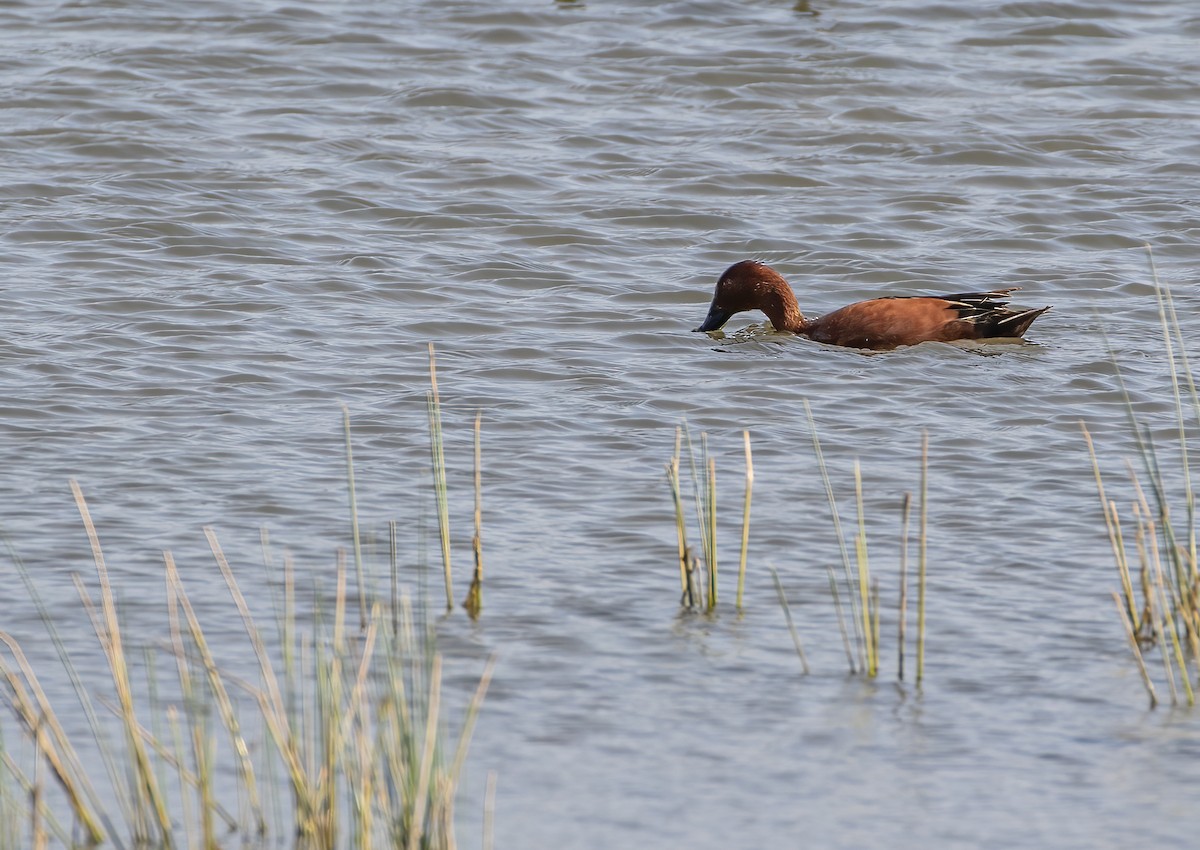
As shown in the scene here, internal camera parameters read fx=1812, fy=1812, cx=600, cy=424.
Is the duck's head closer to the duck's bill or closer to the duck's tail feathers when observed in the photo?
the duck's bill

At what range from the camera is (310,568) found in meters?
6.69

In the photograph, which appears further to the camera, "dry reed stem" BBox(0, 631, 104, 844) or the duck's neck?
the duck's neck

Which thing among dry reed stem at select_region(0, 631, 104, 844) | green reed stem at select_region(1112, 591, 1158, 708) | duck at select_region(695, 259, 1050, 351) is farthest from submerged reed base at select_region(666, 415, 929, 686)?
duck at select_region(695, 259, 1050, 351)

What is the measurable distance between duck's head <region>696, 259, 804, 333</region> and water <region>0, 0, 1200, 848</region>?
9.3 inches

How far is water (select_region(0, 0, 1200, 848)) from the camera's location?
5.40 m

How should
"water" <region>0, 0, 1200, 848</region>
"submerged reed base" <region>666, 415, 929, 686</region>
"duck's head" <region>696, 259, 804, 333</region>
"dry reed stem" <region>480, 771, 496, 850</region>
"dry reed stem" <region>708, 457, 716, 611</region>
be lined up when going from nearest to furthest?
"dry reed stem" <region>480, 771, 496, 850</region> < "water" <region>0, 0, 1200, 848</region> < "submerged reed base" <region>666, 415, 929, 686</region> < "dry reed stem" <region>708, 457, 716, 611</region> < "duck's head" <region>696, 259, 804, 333</region>

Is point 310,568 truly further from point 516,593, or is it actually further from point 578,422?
point 578,422

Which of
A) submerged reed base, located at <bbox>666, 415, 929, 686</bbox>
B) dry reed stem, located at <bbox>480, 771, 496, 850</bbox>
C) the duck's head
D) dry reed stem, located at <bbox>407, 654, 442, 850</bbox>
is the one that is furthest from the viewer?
the duck's head

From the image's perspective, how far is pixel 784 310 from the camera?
1089cm

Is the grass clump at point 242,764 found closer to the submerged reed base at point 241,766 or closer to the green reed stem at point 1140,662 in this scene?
the submerged reed base at point 241,766

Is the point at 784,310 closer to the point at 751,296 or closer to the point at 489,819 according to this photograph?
the point at 751,296

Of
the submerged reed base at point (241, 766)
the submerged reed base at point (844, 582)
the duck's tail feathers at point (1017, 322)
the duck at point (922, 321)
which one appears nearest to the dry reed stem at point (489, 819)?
the submerged reed base at point (241, 766)

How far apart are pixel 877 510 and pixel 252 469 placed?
269 centimetres

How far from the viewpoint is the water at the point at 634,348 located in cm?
540
